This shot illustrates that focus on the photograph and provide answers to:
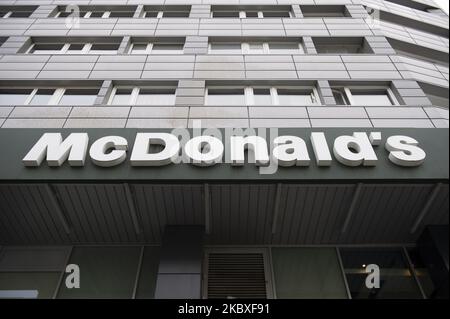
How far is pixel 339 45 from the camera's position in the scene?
14203mm

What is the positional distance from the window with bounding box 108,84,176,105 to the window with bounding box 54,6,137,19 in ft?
22.2

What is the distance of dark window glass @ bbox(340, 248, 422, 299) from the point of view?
8.43 m

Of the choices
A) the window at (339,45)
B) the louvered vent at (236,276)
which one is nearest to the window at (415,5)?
the window at (339,45)

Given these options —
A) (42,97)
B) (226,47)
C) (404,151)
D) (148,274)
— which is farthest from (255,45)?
(148,274)

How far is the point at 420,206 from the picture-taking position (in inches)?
331

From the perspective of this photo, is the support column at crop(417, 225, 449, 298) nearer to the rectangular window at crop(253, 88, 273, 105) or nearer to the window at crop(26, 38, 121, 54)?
the rectangular window at crop(253, 88, 273, 105)

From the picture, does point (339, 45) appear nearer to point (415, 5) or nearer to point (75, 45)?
point (415, 5)

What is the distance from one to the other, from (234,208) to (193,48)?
7552 mm

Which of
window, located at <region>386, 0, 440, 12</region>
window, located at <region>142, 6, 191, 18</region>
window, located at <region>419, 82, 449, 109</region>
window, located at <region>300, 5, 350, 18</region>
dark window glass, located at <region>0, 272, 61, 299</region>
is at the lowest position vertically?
dark window glass, located at <region>0, 272, 61, 299</region>

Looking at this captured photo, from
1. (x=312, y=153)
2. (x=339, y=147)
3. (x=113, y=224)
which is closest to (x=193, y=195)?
(x=113, y=224)

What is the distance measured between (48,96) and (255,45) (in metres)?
8.27

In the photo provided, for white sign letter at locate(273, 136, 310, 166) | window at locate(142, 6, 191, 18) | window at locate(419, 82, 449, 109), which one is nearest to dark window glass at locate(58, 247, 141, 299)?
white sign letter at locate(273, 136, 310, 166)

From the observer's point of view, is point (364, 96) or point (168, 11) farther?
point (168, 11)
